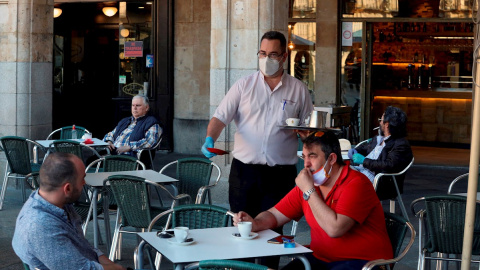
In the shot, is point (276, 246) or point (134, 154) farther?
point (134, 154)

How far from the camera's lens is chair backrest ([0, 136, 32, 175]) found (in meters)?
9.39

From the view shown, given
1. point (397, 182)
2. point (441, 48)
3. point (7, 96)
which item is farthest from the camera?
point (441, 48)

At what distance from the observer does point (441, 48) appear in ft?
54.2

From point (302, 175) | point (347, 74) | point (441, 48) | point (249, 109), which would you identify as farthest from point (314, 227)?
point (441, 48)

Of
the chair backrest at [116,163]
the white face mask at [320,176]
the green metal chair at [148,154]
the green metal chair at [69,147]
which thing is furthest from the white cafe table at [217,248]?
the green metal chair at [148,154]

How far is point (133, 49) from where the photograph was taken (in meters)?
15.0

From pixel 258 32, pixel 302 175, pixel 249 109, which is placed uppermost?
pixel 258 32

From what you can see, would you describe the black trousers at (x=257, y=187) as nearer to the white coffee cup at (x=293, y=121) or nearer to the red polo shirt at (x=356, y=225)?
the white coffee cup at (x=293, y=121)

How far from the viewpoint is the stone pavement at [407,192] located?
7.27 metres

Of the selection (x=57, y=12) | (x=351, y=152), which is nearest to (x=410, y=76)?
(x=57, y=12)

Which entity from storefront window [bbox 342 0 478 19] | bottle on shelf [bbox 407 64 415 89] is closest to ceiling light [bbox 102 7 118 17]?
storefront window [bbox 342 0 478 19]

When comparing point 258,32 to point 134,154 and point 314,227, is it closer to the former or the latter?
point 134,154

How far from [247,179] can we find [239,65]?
394 cm

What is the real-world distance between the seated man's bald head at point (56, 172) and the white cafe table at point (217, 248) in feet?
2.17
